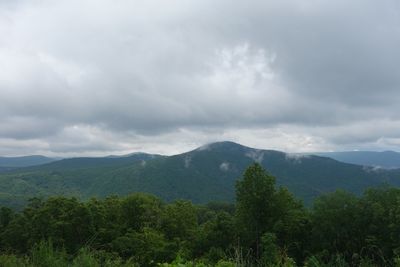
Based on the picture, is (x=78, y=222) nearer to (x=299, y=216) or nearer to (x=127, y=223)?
(x=127, y=223)

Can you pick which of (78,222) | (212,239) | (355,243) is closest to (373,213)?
(355,243)

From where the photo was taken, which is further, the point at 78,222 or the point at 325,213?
the point at 78,222

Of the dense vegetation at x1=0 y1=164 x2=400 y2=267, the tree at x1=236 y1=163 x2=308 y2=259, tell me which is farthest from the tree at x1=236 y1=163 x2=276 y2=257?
the dense vegetation at x1=0 y1=164 x2=400 y2=267

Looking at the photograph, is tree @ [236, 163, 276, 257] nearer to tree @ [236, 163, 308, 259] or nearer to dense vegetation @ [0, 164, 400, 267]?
tree @ [236, 163, 308, 259]

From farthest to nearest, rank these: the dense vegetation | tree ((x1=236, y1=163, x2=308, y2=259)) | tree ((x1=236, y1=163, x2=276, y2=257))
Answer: tree ((x1=236, y1=163, x2=276, y2=257))
tree ((x1=236, y1=163, x2=308, y2=259))
the dense vegetation

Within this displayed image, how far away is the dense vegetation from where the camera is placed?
129ft

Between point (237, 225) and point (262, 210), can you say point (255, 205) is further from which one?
point (237, 225)

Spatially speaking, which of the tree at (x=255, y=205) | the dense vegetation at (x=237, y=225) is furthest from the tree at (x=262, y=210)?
the dense vegetation at (x=237, y=225)

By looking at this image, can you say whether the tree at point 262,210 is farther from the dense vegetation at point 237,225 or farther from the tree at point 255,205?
the dense vegetation at point 237,225

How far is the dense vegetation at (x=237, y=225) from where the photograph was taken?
129ft

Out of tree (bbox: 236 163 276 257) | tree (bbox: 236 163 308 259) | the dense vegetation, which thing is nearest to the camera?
the dense vegetation

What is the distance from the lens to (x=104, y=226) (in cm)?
4944

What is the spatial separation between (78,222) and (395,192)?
37.7 metres

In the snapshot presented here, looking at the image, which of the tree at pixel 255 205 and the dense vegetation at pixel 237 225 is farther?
the tree at pixel 255 205
